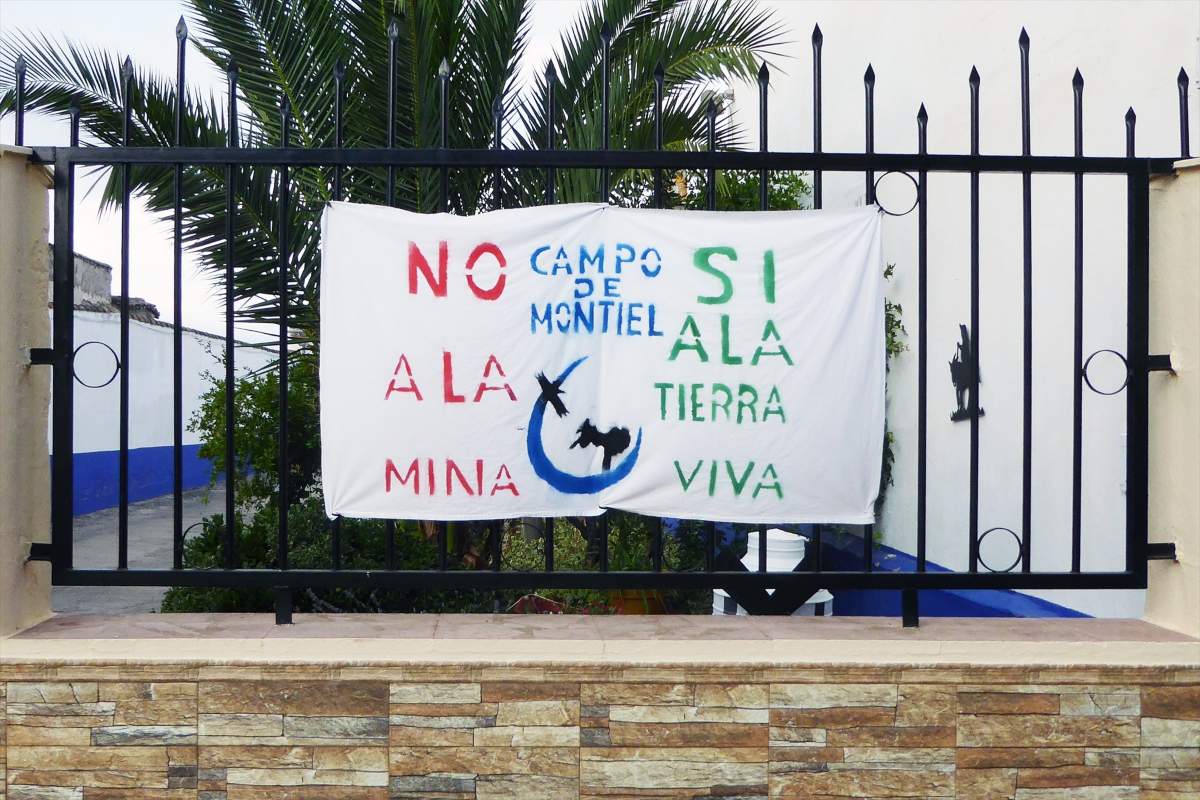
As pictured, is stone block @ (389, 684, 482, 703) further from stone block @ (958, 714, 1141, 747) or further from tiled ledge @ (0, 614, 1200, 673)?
stone block @ (958, 714, 1141, 747)

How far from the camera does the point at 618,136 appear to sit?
5.80m

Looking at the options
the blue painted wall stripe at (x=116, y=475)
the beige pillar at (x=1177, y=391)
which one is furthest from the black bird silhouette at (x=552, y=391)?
the blue painted wall stripe at (x=116, y=475)

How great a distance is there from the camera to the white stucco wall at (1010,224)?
4086 millimetres

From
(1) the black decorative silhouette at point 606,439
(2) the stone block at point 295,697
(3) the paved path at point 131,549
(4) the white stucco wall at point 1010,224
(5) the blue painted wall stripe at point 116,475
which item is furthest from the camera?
(5) the blue painted wall stripe at point 116,475

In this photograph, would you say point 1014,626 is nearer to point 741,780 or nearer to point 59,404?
point 741,780

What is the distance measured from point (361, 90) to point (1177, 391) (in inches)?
191

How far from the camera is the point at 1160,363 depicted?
282 cm

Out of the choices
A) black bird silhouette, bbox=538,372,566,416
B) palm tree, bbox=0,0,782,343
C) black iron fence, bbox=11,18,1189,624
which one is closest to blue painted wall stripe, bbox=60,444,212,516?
palm tree, bbox=0,0,782,343

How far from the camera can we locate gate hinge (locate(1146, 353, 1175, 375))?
9.23ft

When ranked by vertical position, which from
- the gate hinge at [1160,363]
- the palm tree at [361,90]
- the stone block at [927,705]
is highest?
the palm tree at [361,90]

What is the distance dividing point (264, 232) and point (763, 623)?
4.22 metres

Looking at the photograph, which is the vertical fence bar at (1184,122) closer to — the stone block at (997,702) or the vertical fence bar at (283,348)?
the stone block at (997,702)

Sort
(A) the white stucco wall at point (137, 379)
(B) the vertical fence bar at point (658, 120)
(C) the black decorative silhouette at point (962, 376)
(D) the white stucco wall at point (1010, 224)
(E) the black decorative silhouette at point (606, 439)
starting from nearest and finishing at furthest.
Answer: (B) the vertical fence bar at point (658, 120), (E) the black decorative silhouette at point (606, 439), (D) the white stucco wall at point (1010, 224), (C) the black decorative silhouette at point (962, 376), (A) the white stucco wall at point (137, 379)

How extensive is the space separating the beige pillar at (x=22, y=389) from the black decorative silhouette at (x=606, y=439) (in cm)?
158
